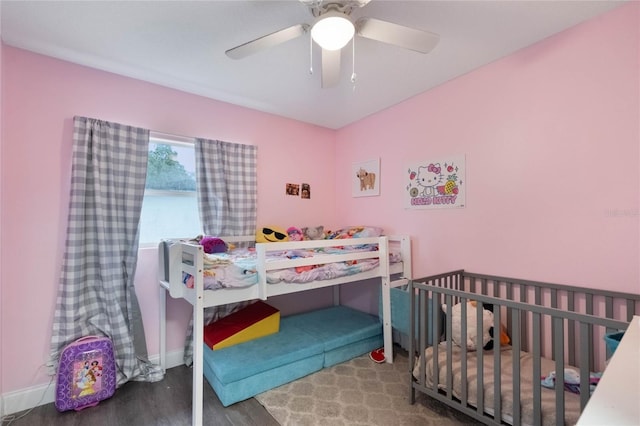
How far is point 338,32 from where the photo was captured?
1358 mm

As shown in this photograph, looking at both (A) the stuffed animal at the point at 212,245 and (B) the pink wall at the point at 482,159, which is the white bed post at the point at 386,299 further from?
(A) the stuffed animal at the point at 212,245

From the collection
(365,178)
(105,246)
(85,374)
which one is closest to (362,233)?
(365,178)

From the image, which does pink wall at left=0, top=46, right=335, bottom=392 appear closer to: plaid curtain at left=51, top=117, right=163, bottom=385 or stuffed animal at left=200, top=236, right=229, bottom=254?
plaid curtain at left=51, top=117, right=163, bottom=385

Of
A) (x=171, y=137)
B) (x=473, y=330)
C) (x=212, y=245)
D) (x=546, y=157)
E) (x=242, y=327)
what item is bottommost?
(x=242, y=327)

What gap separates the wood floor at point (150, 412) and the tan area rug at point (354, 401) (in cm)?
14

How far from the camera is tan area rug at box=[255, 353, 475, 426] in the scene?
184 cm

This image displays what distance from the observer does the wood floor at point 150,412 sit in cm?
186

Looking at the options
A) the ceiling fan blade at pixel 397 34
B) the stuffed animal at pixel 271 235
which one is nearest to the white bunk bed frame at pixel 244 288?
the stuffed animal at pixel 271 235

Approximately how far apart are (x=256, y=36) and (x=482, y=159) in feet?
6.02

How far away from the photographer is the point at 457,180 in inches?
95.4

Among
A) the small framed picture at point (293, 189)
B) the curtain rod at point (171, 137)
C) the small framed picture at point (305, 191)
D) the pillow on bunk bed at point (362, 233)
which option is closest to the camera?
the curtain rod at point (171, 137)

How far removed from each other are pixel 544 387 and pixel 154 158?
10.4ft

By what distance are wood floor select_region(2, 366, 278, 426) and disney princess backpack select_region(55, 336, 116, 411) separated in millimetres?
64

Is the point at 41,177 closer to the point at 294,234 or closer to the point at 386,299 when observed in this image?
the point at 294,234
